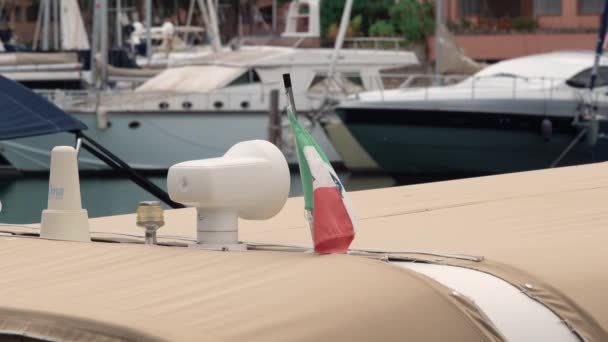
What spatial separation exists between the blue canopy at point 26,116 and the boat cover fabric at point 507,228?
151cm

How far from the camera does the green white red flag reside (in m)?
3.10

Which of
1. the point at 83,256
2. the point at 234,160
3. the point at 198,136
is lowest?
the point at 198,136

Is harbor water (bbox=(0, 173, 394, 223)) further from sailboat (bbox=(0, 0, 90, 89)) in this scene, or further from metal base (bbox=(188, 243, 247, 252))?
metal base (bbox=(188, 243, 247, 252))

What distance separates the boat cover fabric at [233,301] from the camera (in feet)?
8.54

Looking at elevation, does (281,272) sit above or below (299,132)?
below

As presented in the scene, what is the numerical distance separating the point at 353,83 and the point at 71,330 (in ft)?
82.1

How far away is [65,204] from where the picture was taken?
382cm

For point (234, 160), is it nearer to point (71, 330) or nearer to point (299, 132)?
point (299, 132)

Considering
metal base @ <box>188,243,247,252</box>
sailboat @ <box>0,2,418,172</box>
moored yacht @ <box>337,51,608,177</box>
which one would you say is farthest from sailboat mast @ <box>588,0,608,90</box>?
metal base @ <box>188,243,247,252</box>

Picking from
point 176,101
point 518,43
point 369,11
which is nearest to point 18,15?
point 369,11

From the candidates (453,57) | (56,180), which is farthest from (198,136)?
(56,180)

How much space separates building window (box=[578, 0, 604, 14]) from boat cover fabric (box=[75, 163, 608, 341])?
34.0m

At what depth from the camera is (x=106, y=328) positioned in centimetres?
257

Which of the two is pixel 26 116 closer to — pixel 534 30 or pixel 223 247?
pixel 223 247
